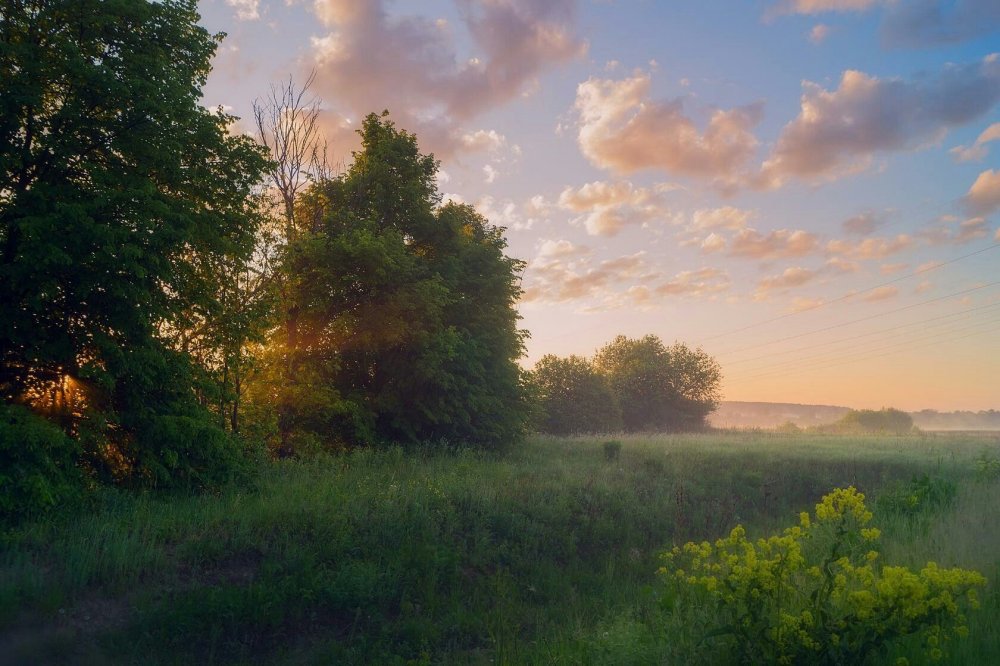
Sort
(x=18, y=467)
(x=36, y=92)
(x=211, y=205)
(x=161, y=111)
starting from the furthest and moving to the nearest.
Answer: (x=211, y=205) < (x=161, y=111) < (x=36, y=92) < (x=18, y=467)

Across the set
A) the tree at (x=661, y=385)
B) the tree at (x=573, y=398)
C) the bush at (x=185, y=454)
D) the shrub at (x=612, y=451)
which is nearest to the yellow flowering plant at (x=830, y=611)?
the bush at (x=185, y=454)

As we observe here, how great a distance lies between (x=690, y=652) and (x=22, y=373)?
39.6 ft

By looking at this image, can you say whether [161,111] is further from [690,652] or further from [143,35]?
[690,652]

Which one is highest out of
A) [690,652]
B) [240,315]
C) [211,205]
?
[211,205]

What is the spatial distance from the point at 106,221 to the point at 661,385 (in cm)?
6045

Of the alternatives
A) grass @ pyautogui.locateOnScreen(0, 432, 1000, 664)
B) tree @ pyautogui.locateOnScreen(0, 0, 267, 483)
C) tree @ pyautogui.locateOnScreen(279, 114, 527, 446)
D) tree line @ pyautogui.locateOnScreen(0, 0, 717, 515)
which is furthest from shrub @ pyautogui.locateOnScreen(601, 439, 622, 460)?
tree @ pyautogui.locateOnScreen(0, 0, 267, 483)

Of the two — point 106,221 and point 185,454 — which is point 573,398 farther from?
point 106,221

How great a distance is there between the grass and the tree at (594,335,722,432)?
48.2m

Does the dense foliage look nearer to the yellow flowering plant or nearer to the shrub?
the shrub

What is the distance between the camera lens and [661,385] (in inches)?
2586

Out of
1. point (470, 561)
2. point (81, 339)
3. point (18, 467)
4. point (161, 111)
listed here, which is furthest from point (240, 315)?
point (470, 561)

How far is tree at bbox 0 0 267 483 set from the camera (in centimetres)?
1056

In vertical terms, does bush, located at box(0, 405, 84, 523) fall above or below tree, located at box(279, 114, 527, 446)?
below

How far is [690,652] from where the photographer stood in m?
5.48
